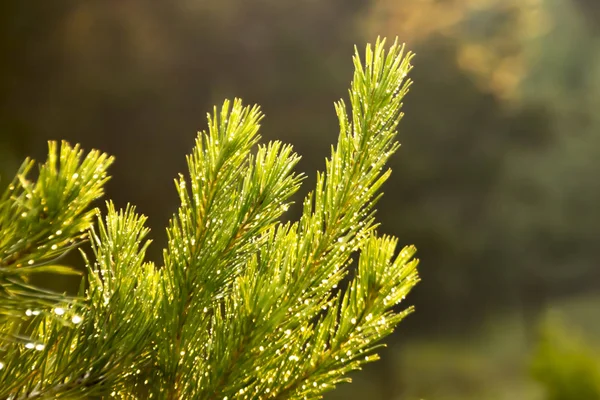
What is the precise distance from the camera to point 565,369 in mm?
3582

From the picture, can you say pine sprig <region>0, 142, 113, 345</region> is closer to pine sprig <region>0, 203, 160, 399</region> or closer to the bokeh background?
pine sprig <region>0, 203, 160, 399</region>

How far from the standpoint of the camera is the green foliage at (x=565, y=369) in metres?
3.48

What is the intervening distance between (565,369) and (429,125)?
2.04 m

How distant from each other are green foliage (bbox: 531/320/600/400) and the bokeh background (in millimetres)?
11

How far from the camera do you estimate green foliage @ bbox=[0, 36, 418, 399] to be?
0.28m

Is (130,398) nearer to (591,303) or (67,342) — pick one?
(67,342)

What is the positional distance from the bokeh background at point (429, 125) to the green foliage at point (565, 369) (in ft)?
0.04

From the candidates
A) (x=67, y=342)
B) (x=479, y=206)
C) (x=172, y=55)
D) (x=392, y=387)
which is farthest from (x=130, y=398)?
(x=479, y=206)

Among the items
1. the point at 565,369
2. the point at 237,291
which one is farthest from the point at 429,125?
the point at 237,291

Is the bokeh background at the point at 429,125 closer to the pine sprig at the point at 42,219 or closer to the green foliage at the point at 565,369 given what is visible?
the green foliage at the point at 565,369

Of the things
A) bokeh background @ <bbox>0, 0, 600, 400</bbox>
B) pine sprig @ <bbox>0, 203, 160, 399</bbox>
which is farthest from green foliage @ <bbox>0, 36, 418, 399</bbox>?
bokeh background @ <bbox>0, 0, 600, 400</bbox>

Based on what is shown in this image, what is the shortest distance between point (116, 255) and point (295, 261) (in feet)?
0.34

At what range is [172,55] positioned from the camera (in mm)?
3965

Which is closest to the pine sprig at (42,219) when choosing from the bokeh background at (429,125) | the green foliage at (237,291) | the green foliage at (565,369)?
the green foliage at (237,291)
